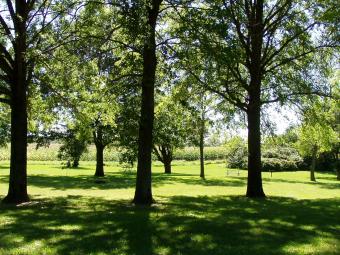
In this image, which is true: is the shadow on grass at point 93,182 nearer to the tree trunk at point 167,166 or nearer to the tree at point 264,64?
the tree at point 264,64

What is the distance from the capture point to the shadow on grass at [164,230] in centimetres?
890

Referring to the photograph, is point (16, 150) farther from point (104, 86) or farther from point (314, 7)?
point (314, 7)

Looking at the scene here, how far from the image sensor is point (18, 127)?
1731cm

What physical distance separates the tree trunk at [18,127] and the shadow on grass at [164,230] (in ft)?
7.86

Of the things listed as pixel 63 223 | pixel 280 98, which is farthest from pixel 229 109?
pixel 63 223

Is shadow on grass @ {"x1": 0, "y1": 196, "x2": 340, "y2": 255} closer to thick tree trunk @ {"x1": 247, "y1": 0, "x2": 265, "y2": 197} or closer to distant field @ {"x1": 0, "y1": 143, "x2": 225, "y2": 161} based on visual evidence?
thick tree trunk @ {"x1": 247, "y1": 0, "x2": 265, "y2": 197}

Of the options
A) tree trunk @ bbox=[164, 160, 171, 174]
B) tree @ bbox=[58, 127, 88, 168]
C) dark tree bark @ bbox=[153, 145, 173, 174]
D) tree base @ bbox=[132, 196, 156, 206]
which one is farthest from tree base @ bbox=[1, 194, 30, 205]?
tree trunk @ bbox=[164, 160, 171, 174]

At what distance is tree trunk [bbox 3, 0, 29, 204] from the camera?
Answer: 681 inches

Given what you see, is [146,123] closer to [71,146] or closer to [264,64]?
[264,64]

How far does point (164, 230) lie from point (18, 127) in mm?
8888

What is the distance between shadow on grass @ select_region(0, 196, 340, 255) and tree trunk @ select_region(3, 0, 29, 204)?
2.40 metres

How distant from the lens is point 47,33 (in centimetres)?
1786

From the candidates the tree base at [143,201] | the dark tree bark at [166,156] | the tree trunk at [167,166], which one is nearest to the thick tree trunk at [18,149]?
the tree base at [143,201]

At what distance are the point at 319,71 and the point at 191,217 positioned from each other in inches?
494
